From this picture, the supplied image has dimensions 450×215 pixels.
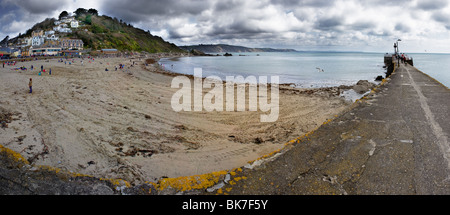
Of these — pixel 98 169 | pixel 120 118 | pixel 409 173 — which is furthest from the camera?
pixel 120 118

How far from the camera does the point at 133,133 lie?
880cm

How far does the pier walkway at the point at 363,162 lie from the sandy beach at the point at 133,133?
107 inches

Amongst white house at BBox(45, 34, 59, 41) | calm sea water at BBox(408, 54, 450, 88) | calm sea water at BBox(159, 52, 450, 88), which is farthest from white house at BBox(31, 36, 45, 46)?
calm sea water at BBox(408, 54, 450, 88)

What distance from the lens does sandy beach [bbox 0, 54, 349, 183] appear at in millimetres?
6465

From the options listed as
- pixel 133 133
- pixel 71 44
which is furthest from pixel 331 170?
pixel 71 44

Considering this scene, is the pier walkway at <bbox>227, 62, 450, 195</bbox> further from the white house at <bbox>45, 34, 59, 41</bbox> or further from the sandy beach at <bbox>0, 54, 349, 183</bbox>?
the white house at <bbox>45, 34, 59, 41</bbox>

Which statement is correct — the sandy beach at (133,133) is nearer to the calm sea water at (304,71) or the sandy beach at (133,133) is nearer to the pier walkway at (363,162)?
the pier walkway at (363,162)

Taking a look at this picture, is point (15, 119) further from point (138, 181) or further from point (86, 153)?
point (138, 181)

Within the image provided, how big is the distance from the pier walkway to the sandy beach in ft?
8.95

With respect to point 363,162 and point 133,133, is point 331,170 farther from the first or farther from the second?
point 133,133

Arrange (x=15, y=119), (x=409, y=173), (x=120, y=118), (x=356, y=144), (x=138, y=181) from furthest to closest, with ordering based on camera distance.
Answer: (x=120, y=118) < (x=15, y=119) < (x=138, y=181) < (x=356, y=144) < (x=409, y=173)

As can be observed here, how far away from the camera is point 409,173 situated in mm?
3691
